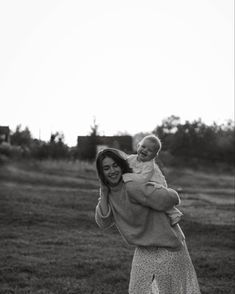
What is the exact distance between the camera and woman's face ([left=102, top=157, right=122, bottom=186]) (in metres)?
2.89

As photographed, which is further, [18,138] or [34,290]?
[18,138]

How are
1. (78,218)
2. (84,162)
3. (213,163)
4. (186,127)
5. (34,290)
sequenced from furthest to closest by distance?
1. (186,127)
2. (213,163)
3. (84,162)
4. (78,218)
5. (34,290)

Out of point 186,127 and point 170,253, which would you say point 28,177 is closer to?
point 170,253

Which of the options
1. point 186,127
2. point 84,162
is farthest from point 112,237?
point 186,127

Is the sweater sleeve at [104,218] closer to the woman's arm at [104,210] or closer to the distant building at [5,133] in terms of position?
the woman's arm at [104,210]

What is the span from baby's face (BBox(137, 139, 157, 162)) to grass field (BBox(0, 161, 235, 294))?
0.38 metres

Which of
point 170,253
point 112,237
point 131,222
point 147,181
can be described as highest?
point 147,181

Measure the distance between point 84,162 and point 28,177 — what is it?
676 cm

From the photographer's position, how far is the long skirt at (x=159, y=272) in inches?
114

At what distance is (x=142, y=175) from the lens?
289 cm

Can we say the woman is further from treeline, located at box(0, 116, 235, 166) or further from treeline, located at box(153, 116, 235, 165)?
treeline, located at box(153, 116, 235, 165)

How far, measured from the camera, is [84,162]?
25594mm

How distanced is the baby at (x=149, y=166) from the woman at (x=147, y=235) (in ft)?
0.15

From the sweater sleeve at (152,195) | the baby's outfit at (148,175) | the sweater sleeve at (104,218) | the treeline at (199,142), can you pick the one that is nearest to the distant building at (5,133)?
the treeline at (199,142)
